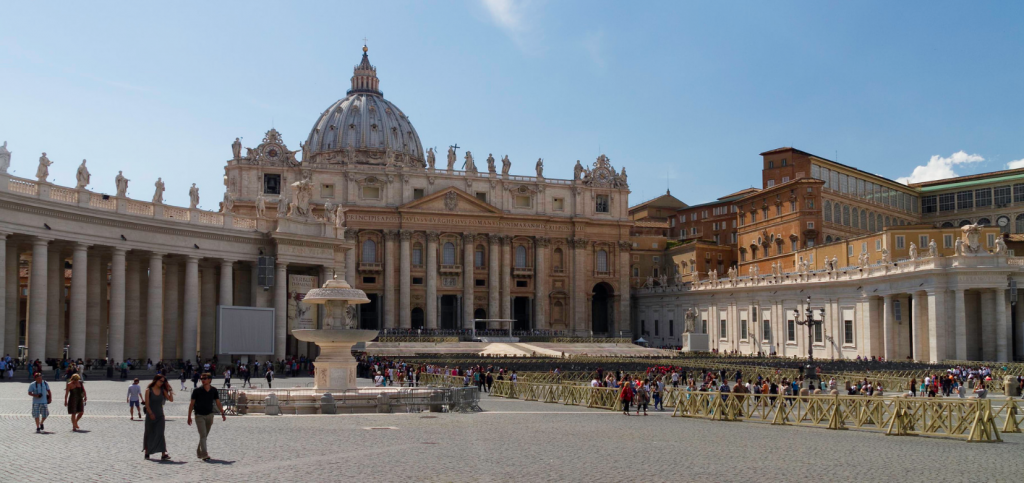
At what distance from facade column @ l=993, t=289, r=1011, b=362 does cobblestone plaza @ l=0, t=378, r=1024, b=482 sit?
35364 mm

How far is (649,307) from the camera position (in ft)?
323

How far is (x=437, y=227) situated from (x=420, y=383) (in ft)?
177

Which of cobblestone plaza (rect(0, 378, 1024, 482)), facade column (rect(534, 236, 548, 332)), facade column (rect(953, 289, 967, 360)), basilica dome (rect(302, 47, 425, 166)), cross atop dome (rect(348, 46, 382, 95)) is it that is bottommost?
cobblestone plaza (rect(0, 378, 1024, 482))

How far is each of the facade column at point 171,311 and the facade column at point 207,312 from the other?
4.01 feet

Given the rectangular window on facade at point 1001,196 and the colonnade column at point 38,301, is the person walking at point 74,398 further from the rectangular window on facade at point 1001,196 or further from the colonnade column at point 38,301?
the rectangular window on facade at point 1001,196

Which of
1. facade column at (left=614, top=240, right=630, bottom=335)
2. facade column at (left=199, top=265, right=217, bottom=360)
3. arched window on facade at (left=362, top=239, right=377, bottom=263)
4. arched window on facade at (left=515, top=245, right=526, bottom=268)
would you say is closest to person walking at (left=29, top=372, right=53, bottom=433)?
facade column at (left=199, top=265, right=217, bottom=360)

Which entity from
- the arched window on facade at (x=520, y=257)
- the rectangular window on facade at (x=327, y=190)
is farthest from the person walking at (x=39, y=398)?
the arched window on facade at (x=520, y=257)

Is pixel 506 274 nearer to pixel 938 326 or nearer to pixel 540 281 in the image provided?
pixel 540 281

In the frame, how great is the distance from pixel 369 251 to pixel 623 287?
26302mm

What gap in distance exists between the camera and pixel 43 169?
1582 inches

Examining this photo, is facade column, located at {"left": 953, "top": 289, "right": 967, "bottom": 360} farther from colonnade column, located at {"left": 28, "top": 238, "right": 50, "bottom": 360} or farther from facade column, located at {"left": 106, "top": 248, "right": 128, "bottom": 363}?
colonnade column, located at {"left": 28, "top": 238, "right": 50, "bottom": 360}

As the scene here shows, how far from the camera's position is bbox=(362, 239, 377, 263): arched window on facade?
298 feet

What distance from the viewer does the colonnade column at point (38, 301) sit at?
39188 mm

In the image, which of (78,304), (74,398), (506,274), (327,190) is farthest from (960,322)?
(327,190)
